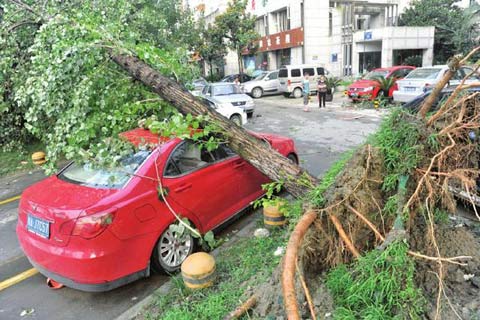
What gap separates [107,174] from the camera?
12.2 ft

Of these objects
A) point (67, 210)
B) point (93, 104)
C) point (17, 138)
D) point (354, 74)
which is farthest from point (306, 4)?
point (67, 210)

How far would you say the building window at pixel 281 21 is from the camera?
29.2 metres

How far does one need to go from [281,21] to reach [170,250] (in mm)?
29726

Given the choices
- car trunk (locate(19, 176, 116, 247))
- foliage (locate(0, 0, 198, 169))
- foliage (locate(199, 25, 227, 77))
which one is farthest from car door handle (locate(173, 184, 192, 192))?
foliage (locate(199, 25, 227, 77))

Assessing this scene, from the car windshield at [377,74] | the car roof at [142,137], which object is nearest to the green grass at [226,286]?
the car roof at [142,137]

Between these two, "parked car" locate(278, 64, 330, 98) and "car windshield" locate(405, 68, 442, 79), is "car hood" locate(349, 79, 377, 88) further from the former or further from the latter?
"parked car" locate(278, 64, 330, 98)

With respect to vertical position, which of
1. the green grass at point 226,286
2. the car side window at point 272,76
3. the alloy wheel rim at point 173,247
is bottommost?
the green grass at point 226,286

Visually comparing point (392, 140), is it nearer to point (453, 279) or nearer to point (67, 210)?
point (453, 279)

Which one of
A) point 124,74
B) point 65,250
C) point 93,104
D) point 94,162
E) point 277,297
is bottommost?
point 277,297

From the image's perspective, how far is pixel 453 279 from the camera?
8.73 ft

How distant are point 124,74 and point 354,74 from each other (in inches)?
926

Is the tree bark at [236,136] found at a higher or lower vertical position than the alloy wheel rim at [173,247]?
higher

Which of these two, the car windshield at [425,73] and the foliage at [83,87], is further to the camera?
the car windshield at [425,73]

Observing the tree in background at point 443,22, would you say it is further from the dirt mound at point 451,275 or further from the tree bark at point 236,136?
the dirt mound at point 451,275
